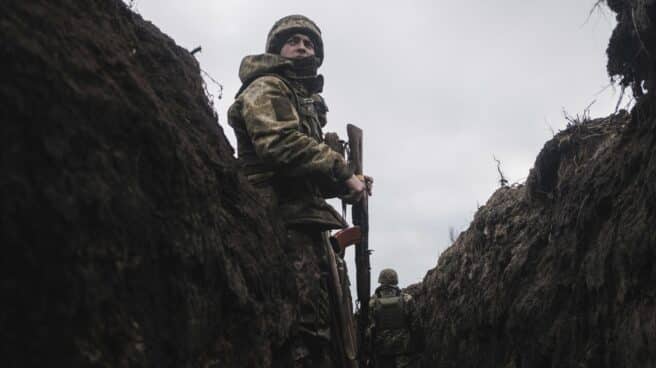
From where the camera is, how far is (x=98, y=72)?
73.4 inches

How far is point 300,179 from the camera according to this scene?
161 inches

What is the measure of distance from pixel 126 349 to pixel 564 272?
4186 millimetres

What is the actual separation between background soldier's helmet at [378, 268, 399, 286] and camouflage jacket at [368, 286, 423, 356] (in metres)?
0.51

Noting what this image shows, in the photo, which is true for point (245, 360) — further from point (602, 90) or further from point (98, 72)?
point (602, 90)

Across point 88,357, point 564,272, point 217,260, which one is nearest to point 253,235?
point 217,260

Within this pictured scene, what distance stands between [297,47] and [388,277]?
283 inches

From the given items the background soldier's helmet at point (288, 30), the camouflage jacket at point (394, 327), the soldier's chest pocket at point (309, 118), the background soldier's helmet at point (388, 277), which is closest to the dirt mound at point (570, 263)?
the camouflage jacket at point (394, 327)

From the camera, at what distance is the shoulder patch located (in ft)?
13.0

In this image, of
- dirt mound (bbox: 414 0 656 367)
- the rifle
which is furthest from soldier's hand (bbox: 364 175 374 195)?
dirt mound (bbox: 414 0 656 367)

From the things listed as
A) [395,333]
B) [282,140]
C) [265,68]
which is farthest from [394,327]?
[282,140]

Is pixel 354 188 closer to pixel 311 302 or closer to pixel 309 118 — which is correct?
pixel 309 118

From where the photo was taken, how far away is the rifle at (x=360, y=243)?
512cm

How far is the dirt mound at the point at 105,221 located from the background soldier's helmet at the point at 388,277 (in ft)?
28.1

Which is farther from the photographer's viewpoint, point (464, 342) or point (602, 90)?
point (464, 342)
